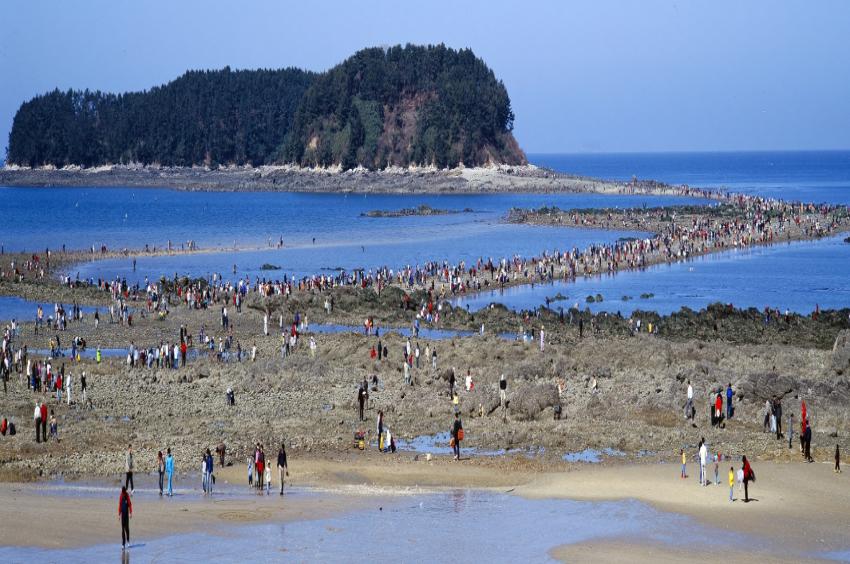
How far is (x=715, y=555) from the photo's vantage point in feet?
57.0

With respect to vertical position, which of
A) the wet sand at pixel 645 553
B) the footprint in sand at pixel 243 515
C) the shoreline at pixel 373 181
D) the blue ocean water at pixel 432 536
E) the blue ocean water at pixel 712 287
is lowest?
the footprint in sand at pixel 243 515

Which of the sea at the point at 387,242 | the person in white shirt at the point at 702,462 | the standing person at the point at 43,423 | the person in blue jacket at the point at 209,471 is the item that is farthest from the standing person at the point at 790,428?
the sea at the point at 387,242

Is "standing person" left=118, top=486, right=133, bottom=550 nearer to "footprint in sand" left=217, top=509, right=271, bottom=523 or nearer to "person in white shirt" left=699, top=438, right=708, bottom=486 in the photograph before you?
"footprint in sand" left=217, top=509, right=271, bottom=523

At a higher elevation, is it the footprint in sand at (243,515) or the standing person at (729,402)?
the standing person at (729,402)

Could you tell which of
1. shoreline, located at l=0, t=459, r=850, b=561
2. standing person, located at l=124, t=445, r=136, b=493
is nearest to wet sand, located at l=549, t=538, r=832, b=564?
shoreline, located at l=0, t=459, r=850, b=561

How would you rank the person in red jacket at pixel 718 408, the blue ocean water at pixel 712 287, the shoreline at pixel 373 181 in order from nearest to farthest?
the person in red jacket at pixel 718 408 < the blue ocean water at pixel 712 287 < the shoreline at pixel 373 181

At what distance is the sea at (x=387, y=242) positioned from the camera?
5609cm

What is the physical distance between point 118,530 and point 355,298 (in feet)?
101

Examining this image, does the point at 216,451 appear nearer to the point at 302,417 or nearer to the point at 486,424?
the point at 302,417

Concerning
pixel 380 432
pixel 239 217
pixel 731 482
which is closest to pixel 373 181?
pixel 239 217

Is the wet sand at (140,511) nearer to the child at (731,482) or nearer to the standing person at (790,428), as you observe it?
the child at (731,482)

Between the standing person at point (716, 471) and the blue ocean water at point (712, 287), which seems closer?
the standing person at point (716, 471)

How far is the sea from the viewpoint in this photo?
184 feet

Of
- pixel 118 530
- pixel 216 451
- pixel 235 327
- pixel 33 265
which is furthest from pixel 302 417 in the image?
pixel 33 265
